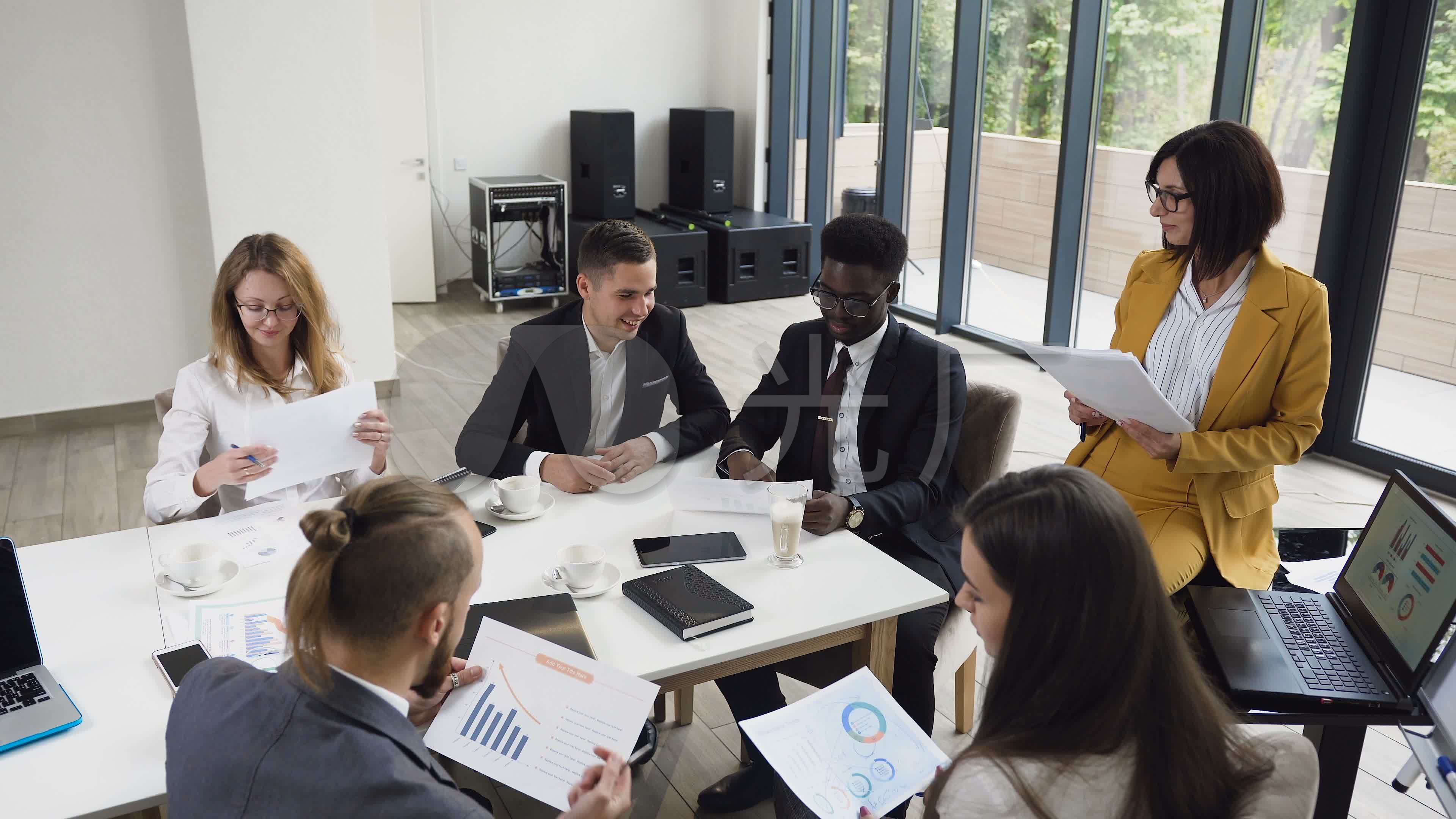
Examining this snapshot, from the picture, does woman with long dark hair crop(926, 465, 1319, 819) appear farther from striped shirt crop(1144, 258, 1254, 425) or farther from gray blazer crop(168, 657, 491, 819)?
striped shirt crop(1144, 258, 1254, 425)

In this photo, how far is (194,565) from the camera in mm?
1700

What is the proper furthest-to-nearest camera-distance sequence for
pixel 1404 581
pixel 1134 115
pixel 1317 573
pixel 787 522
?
1. pixel 1134 115
2. pixel 1317 573
3. pixel 787 522
4. pixel 1404 581

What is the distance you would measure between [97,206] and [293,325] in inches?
104

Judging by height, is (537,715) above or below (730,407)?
above

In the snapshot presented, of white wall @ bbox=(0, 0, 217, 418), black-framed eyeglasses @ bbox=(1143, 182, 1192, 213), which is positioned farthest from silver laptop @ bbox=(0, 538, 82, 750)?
white wall @ bbox=(0, 0, 217, 418)

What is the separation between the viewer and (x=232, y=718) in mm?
1053

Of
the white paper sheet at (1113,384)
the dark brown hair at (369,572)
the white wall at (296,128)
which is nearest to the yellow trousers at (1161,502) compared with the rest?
the white paper sheet at (1113,384)

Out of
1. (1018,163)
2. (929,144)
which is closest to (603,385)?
(1018,163)

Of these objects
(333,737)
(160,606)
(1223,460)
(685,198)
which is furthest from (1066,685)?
(685,198)

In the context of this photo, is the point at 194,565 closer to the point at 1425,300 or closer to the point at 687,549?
the point at 687,549

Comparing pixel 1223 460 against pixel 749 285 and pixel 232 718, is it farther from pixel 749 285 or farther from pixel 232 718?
pixel 749 285

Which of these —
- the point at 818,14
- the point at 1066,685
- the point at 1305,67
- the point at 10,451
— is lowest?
the point at 10,451

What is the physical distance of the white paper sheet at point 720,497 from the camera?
2.03 meters

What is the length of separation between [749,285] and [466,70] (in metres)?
2.26
